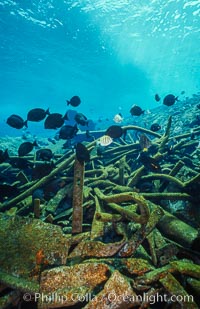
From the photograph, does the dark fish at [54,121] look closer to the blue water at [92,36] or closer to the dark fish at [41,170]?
the dark fish at [41,170]

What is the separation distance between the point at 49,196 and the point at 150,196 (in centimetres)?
223

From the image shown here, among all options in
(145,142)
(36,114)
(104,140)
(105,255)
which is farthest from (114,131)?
(105,255)

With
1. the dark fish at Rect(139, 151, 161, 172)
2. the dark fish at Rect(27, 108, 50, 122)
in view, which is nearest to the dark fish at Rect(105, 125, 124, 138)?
the dark fish at Rect(139, 151, 161, 172)

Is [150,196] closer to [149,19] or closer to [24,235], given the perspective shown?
[24,235]

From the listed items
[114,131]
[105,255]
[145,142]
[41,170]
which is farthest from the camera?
[114,131]

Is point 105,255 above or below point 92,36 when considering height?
below

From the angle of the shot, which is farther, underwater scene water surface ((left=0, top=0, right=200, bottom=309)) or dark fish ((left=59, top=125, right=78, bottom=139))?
dark fish ((left=59, top=125, right=78, bottom=139))

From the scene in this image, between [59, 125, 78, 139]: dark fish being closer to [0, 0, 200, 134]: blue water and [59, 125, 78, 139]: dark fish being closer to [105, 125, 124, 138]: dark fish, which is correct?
[105, 125, 124, 138]: dark fish

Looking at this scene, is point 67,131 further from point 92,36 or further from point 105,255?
point 92,36

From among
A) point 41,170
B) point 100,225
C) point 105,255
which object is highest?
point 41,170

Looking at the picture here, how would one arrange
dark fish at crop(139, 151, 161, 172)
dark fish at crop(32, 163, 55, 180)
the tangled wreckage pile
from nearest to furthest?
1. the tangled wreckage pile
2. dark fish at crop(32, 163, 55, 180)
3. dark fish at crop(139, 151, 161, 172)

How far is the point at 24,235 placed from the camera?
296cm

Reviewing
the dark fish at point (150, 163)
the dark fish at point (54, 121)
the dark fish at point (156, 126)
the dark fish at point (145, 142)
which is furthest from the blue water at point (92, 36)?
the dark fish at point (150, 163)

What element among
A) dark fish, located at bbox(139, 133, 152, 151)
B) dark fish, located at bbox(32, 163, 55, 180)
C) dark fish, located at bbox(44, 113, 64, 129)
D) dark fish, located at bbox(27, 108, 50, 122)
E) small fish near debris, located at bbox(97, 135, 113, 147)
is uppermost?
dark fish, located at bbox(27, 108, 50, 122)
